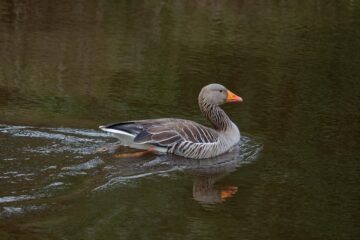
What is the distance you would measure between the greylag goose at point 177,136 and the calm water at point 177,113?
0.21 meters

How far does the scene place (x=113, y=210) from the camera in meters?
9.84

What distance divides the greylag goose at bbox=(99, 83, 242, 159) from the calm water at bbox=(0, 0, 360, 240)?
21 centimetres

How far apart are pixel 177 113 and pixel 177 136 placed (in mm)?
1935

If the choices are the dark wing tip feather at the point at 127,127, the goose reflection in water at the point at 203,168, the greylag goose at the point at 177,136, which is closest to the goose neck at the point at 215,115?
the greylag goose at the point at 177,136

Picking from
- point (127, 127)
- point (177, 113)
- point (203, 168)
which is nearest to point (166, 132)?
point (127, 127)

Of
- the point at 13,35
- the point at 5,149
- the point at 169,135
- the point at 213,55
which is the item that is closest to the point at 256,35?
the point at 213,55

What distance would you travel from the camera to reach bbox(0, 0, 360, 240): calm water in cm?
981

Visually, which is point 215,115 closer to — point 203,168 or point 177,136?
point 177,136

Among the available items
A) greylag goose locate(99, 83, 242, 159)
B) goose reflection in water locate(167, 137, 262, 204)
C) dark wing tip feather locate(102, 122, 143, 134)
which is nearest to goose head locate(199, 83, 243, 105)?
greylag goose locate(99, 83, 242, 159)

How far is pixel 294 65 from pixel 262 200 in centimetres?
701

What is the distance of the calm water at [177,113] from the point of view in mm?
9812

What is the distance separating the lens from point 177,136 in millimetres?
12172

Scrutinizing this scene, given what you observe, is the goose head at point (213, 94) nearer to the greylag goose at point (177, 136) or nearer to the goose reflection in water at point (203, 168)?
the greylag goose at point (177, 136)

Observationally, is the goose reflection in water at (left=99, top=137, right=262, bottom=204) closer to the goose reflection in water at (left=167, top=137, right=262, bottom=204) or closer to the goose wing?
the goose reflection in water at (left=167, top=137, right=262, bottom=204)
